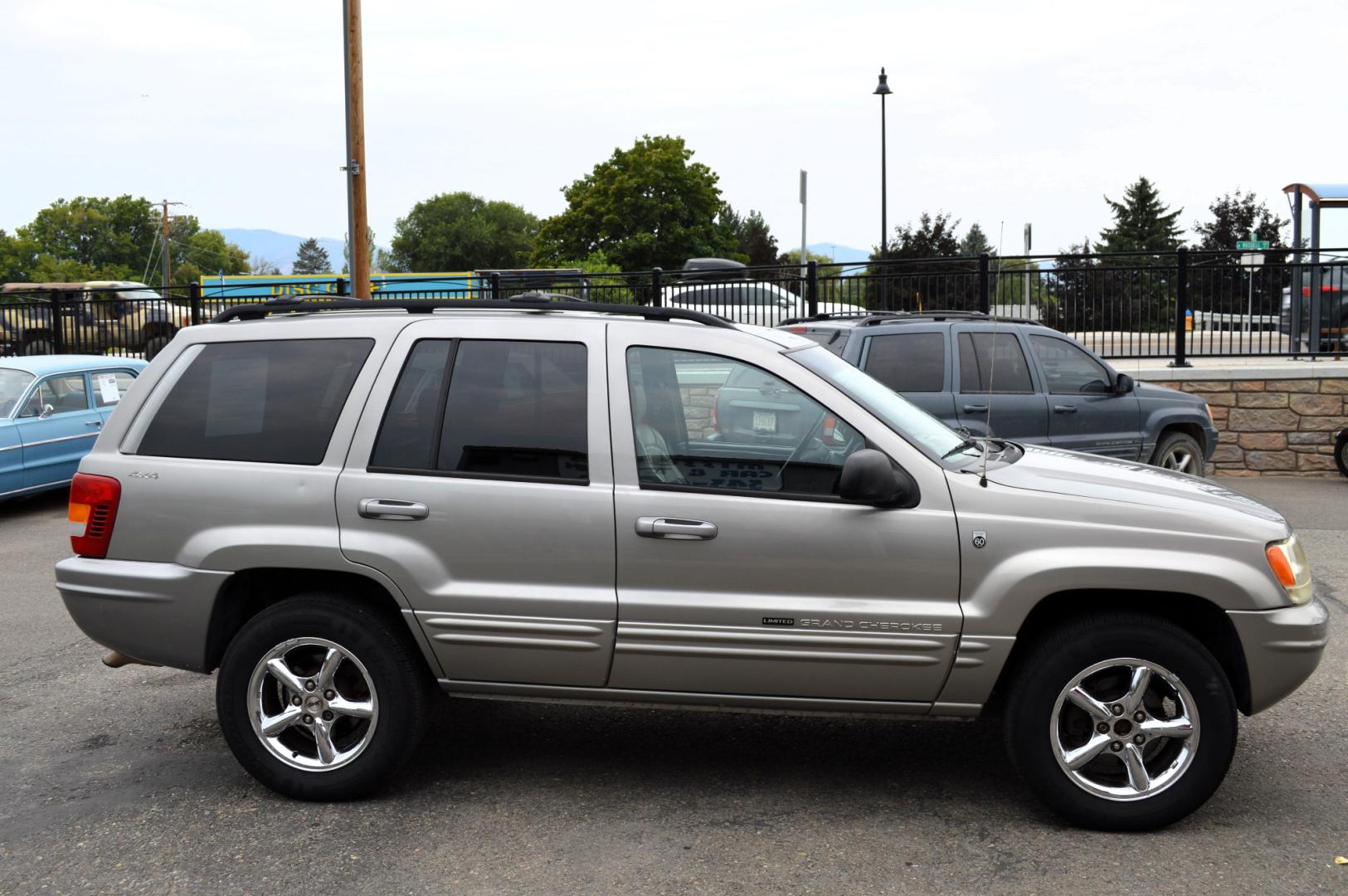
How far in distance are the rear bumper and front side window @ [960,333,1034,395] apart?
7256 mm

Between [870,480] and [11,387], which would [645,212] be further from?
[870,480]

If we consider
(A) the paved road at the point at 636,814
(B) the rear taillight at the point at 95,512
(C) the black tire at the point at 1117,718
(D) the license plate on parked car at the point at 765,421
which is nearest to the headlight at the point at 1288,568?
(C) the black tire at the point at 1117,718

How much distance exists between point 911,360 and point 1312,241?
13.2 meters

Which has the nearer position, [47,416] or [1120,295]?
[47,416]

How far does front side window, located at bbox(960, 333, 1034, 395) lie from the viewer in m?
10.5

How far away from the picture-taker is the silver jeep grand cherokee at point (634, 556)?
4242mm

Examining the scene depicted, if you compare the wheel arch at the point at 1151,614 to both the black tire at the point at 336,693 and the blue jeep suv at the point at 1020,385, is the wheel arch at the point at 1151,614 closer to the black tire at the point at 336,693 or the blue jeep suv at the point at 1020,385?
the black tire at the point at 336,693

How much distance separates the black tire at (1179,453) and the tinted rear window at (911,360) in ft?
8.10

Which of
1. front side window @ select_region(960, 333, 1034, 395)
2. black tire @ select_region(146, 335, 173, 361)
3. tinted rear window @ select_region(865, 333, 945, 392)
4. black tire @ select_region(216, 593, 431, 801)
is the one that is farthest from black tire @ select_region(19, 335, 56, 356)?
black tire @ select_region(216, 593, 431, 801)

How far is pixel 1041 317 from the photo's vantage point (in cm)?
1638

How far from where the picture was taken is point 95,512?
4754 mm

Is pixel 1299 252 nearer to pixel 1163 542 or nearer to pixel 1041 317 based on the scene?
pixel 1041 317

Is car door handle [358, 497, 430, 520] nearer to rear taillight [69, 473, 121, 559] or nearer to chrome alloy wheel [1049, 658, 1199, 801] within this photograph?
rear taillight [69, 473, 121, 559]

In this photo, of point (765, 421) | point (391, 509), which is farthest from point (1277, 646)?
point (391, 509)
